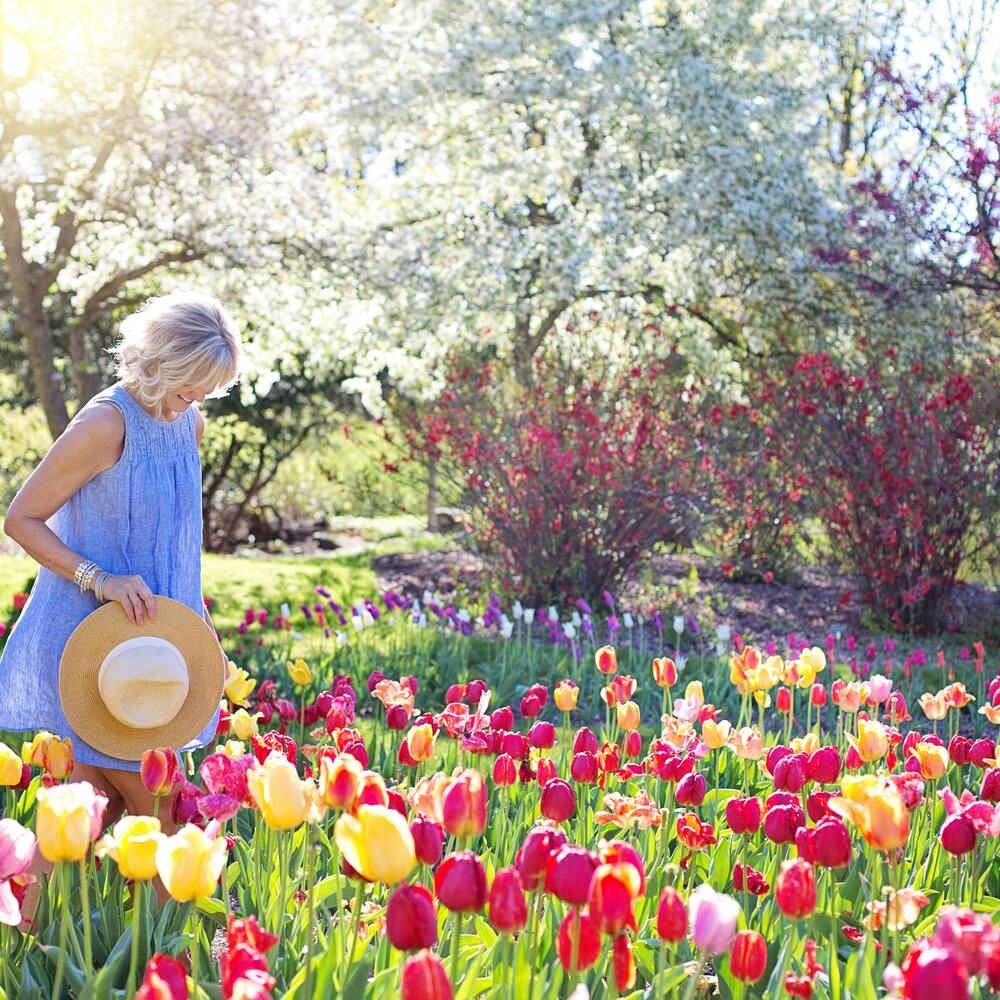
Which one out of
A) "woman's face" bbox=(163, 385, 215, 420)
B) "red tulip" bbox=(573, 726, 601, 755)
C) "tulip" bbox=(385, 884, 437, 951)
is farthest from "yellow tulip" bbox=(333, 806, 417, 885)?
"woman's face" bbox=(163, 385, 215, 420)

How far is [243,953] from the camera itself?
1.30 m

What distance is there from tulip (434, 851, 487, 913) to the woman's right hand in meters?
1.21

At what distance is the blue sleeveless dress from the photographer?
96.7 inches

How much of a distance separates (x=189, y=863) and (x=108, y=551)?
1.28 m

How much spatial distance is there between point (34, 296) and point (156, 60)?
6.58 ft

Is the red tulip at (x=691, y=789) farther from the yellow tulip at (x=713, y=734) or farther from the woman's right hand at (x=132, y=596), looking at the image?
the woman's right hand at (x=132, y=596)

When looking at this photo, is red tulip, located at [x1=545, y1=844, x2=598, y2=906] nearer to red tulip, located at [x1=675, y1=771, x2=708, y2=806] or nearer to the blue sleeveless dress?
red tulip, located at [x1=675, y1=771, x2=708, y2=806]

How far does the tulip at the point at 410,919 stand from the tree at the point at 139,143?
783cm

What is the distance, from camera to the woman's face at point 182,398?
243 cm

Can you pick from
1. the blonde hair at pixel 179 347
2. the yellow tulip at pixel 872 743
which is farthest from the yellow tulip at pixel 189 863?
the yellow tulip at pixel 872 743

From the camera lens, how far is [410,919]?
50.2 inches

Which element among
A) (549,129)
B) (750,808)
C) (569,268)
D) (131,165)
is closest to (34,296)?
(131,165)

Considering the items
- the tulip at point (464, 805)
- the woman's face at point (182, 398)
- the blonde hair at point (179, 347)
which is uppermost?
the blonde hair at point (179, 347)

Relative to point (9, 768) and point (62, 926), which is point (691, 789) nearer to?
point (62, 926)
